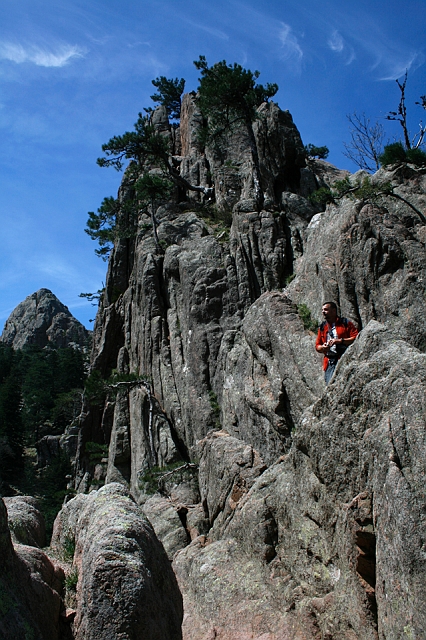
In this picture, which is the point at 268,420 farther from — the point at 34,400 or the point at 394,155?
the point at 34,400

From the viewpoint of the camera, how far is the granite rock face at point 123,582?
17.1ft

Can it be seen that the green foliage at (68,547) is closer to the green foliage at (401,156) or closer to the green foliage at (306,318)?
the green foliage at (306,318)

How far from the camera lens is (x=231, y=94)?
31.0m

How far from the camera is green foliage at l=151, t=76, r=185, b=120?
55.2 m

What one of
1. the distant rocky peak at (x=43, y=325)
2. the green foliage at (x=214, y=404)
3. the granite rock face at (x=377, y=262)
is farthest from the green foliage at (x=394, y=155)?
the distant rocky peak at (x=43, y=325)

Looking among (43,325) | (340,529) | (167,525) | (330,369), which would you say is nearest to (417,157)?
(330,369)

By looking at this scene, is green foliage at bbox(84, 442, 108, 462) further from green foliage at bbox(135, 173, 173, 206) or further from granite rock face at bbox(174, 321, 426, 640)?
granite rock face at bbox(174, 321, 426, 640)

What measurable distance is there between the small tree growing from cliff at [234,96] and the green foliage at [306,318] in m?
13.5

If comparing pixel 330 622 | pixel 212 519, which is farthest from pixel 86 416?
pixel 330 622

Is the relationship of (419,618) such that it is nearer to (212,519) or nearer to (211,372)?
(212,519)

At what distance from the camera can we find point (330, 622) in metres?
8.61

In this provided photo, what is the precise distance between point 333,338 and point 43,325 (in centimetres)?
11806

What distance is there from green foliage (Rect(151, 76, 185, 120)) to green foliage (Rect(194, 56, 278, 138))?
2467 cm

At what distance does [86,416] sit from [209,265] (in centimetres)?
1746
